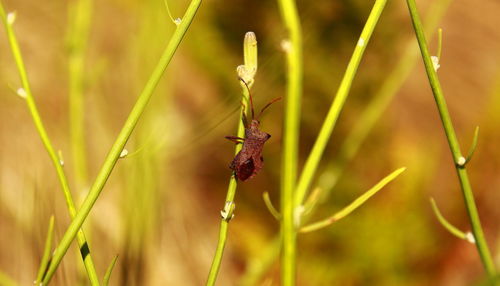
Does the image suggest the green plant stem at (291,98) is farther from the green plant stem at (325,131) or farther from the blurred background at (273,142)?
the blurred background at (273,142)

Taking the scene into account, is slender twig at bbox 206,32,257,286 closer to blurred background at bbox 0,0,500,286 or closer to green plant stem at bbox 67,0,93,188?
green plant stem at bbox 67,0,93,188

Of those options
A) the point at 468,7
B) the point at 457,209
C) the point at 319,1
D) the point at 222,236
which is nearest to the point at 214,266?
the point at 222,236

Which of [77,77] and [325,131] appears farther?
[77,77]

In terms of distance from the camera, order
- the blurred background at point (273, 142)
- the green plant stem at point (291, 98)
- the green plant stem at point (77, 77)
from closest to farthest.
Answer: the green plant stem at point (291, 98), the green plant stem at point (77, 77), the blurred background at point (273, 142)

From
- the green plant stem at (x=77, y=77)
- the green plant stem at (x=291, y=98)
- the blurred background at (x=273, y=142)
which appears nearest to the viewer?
the green plant stem at (x=291, y=98)

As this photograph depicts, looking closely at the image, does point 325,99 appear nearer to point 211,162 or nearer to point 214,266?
point 211,162

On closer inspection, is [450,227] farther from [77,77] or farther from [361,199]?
[77,77]

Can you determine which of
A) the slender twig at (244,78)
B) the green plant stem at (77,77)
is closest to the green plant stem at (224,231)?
the slender twig at (244,78)

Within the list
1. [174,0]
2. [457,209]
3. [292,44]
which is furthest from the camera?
[457,209]

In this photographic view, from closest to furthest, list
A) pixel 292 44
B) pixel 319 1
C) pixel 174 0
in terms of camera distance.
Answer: pixel 292 44 → pixel 174 0 → pixel 319 1

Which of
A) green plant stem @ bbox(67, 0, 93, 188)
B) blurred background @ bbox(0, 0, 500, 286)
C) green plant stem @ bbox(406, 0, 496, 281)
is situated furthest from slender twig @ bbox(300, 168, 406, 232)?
blurred background @ bbox(0, 0, 500, 286)

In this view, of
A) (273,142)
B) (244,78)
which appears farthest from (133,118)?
(273,142)
